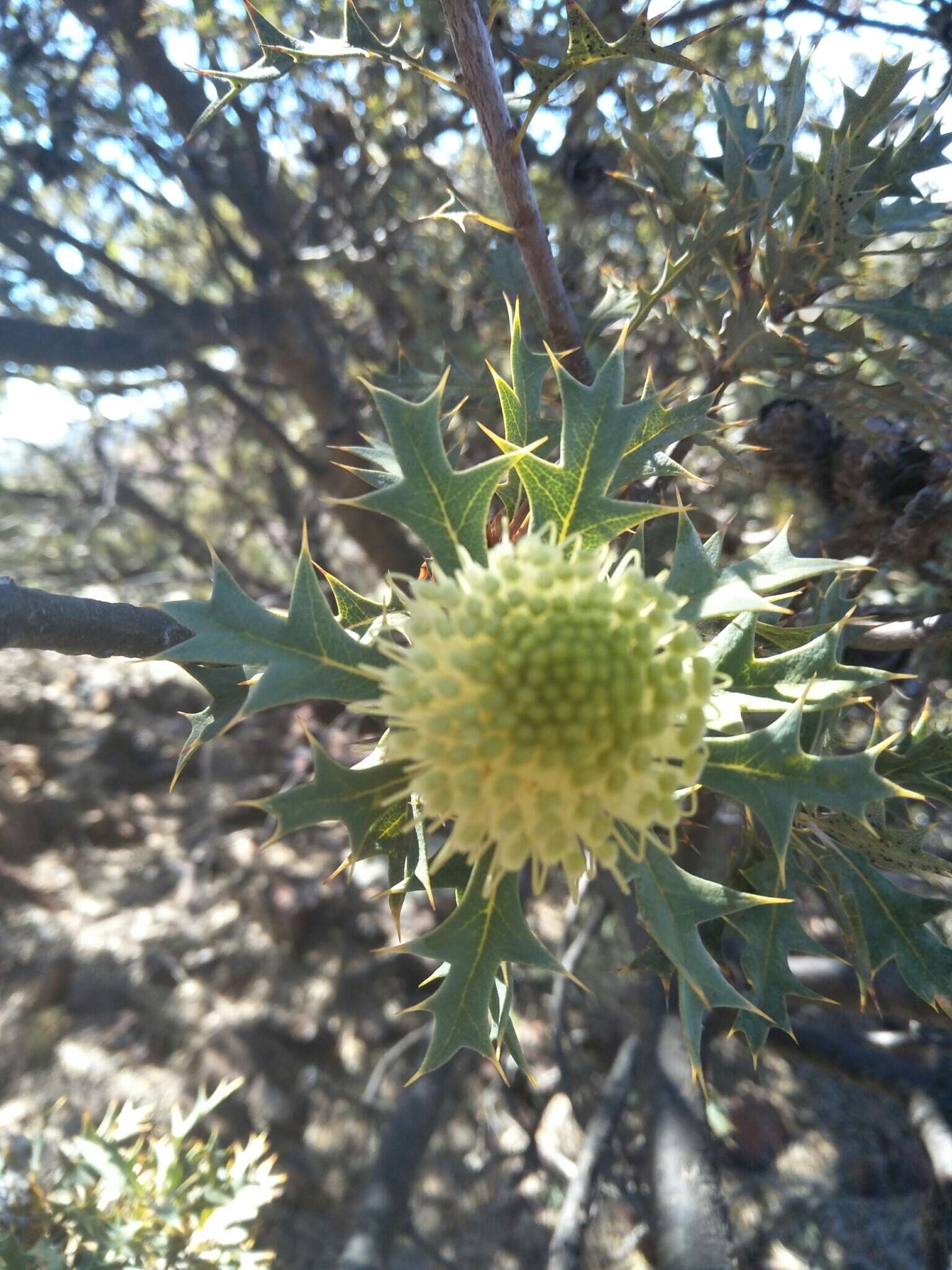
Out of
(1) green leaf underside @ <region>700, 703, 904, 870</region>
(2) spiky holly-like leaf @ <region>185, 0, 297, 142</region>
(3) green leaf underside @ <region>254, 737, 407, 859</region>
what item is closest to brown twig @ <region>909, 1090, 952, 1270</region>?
(1) green leaf underside @ <region>700, 703, 904, 870</region>

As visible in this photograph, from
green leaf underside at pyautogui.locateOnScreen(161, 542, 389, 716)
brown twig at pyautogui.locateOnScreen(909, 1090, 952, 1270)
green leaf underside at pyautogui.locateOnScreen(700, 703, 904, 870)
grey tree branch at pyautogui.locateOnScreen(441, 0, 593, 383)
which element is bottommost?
brown twig at pyautogui.locateOnScreen(909, 1090, 952, 1270)

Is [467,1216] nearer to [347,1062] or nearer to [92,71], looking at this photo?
[347,1062]

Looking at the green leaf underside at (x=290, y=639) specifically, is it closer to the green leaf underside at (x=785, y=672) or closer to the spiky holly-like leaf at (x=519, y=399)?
the spiky holly-like leaf at (x=519, y=399)

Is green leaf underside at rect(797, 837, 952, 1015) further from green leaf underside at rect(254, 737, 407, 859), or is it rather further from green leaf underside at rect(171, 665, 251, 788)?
green leaf underside at rect(171, 665, 251, 788)

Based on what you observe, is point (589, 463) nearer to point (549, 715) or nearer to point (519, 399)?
point (519, 399)

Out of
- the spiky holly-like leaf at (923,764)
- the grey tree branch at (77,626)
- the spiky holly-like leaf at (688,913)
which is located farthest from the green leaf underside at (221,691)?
the spiky holly-like leaf at (923,764)

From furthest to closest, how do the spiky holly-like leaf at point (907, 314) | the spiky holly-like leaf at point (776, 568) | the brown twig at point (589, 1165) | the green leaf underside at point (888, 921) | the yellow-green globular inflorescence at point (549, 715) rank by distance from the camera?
the brown twig at point (589, 1165)
the spiky holly-like leaf at point (907, 314)
the green leaf underside at point (888, 921)
the spiky holly-like leaf at point (776, 568)
the yellow-green globular inflorescence at point (549, 715)
